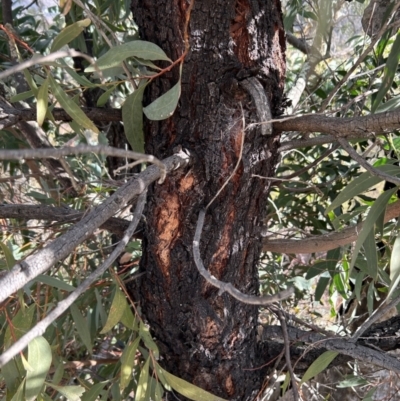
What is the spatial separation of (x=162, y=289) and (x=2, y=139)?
81 cm

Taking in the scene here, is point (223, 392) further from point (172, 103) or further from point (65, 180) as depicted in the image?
point (65, 180)

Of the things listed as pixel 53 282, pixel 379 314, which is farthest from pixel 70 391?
pixel 379 314

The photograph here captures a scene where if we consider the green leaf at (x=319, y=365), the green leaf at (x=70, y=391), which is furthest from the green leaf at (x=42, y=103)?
the green leaf at (x=319, y=365)

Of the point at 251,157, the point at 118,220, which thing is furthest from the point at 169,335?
the point at 251,157

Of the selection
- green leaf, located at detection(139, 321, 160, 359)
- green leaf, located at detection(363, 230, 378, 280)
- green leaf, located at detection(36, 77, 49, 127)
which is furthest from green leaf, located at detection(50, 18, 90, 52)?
green leaf, located at detection(363, 230, 378, 280)

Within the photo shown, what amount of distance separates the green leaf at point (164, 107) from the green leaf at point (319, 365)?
0.47 m

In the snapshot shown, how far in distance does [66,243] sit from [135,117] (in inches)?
12.5

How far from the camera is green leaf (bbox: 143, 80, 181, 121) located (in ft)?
2.26

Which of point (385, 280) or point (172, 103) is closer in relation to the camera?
point (172, 103)

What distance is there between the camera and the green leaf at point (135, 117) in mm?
777

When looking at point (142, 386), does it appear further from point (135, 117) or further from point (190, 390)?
point (135, 117)

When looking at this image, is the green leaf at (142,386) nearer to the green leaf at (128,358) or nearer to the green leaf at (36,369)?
the green leaf at (128,358)

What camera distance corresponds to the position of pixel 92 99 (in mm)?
1399

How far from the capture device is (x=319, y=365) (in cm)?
88
